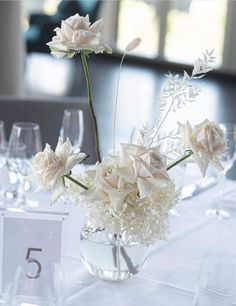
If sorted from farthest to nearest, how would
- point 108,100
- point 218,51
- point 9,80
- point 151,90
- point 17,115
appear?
point 218,51 → point 151,90 → point 108,100 → point 9,80 → point 17,115

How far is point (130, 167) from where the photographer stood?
116 centimetres

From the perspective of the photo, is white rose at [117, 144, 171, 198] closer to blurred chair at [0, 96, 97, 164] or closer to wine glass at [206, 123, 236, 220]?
wine glass at [206, 123, 236, 220]

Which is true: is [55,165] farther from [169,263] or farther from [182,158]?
[169,263]

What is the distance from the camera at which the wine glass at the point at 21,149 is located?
1811 mm

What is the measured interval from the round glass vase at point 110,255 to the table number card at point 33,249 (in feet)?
0.37

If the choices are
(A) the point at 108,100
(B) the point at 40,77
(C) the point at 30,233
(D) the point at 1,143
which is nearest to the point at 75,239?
(C) the point at 30,233

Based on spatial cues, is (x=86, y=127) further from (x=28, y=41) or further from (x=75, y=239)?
(x=28, y=41)

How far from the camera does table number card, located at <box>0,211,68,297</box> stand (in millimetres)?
1229

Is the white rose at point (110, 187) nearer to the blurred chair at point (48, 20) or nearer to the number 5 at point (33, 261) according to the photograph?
the number 5 at point (33, 261)

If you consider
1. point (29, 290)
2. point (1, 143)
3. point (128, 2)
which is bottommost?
point (29, 290)

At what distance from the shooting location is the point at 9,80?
4.49 meters

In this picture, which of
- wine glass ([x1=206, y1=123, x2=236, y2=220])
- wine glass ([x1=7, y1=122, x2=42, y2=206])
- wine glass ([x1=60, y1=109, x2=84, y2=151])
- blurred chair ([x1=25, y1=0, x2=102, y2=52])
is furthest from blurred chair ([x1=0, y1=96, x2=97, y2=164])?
blurred chair ([x1=25, y1=0, x2=102, y2=52])

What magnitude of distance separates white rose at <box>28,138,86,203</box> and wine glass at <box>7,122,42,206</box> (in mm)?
592

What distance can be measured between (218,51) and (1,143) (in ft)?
22.5
